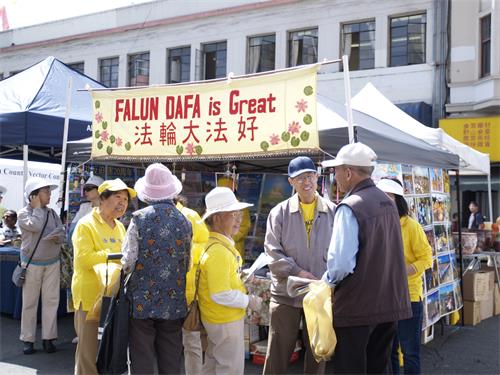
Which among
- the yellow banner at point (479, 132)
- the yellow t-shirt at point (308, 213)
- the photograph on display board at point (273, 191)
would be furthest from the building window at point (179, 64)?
the yellow t-shirt at point (308, 213)

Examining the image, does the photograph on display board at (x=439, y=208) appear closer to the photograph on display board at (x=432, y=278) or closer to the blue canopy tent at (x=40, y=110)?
the photograph on display board at (x=432, y=278)

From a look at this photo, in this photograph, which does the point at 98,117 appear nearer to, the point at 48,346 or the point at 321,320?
the point at 48,346

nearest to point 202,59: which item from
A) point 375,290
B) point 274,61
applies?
point 274,61

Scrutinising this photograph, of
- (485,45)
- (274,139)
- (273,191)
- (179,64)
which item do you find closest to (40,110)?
(273,191)

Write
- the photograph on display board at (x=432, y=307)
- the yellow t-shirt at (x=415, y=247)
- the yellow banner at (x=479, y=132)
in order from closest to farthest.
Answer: the yellow t-shirt at (x=415, y=247), the photograph on display board at (x=432, y=307), the yellow banner at (x=479, y=132)

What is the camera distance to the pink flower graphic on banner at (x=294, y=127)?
5066 millimetres

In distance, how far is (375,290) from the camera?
2926mm

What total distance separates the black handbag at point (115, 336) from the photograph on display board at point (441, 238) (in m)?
4.51

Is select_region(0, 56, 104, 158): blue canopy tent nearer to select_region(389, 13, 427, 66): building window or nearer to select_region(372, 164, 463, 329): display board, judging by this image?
select_region(372, 164, 463, 329): display board

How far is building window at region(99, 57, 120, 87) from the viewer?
22.0 m

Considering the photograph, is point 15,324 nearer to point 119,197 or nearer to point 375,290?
point 119,197

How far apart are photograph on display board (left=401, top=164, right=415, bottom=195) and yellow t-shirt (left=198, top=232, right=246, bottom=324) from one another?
10.3 ft

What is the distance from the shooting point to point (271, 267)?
3934 mm

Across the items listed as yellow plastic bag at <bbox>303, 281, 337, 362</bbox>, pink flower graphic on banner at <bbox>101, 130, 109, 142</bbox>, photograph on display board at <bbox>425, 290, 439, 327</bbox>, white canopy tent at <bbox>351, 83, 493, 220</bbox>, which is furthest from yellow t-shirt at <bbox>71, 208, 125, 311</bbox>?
white canopy tent at <bbox>351, 83, 493, 220</bbox>
